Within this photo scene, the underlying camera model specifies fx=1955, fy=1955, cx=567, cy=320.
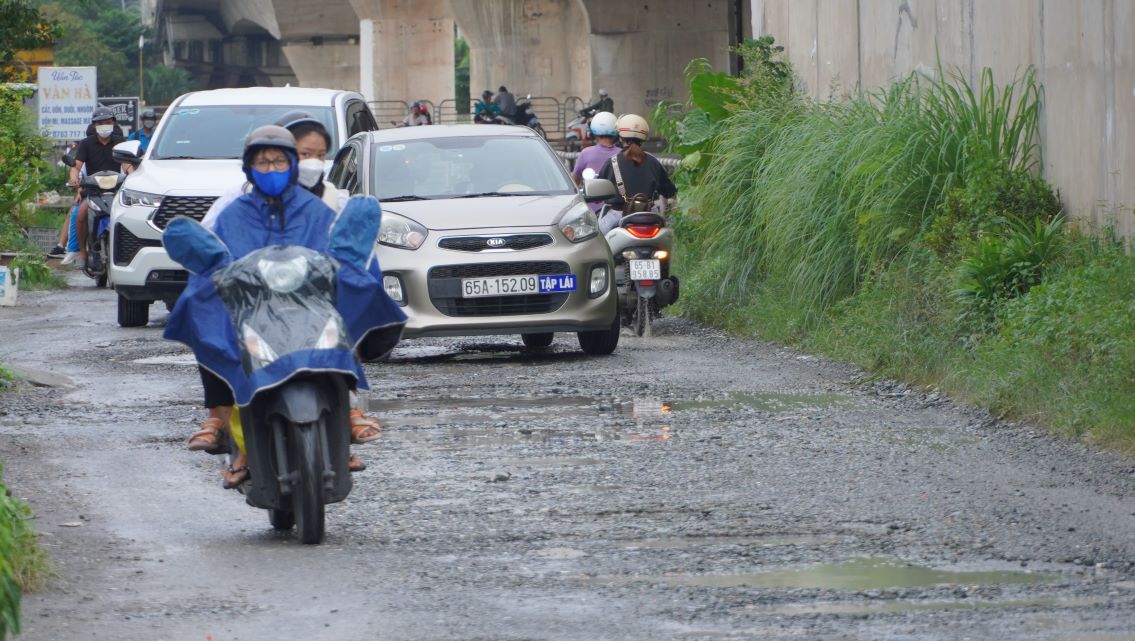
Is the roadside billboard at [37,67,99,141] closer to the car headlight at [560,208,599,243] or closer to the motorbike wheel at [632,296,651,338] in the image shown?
the motorbike wheel at [632,296,651,338]

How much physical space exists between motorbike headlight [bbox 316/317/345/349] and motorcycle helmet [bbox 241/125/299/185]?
0.58 meters

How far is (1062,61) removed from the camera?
11977mm

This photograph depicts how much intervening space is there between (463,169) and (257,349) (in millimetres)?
7461

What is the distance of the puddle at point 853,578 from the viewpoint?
5875 millimetres

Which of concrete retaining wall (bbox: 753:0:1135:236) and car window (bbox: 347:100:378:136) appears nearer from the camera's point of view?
concrete retaining wall (bbox: 753:0:1135:236)

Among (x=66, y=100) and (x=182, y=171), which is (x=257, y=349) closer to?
(x=182, y=171)

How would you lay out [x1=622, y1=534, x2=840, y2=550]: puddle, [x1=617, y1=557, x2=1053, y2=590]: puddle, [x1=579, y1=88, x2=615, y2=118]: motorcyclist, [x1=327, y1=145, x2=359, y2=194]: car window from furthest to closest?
[x1=579, y1=88, x2=615, y2=118]: motorcyclist, [x1=327, y1=145, x2=359, y2=194]: car window, [x1=622, y1=534, x2=840, y2=550]: puddle, [x1=617, y1=557, x2=1053, y2=590]: puddle

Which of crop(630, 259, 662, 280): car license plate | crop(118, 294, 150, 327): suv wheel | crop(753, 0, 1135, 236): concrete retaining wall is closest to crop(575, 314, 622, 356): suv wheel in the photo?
crop(630, 259, 662, 280): car license plate

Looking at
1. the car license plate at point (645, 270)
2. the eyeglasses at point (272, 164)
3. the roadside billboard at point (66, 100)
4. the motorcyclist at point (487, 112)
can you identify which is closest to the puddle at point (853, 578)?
the eyeglasses at point (272, 164)

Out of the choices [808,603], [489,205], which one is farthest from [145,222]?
[808,603]

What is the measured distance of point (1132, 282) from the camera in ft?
32.0

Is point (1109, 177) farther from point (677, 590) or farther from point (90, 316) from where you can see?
point (90, 316)

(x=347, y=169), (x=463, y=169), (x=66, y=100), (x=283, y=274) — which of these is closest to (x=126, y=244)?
(x=347, y=169)

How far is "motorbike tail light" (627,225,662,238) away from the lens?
1491 cm
